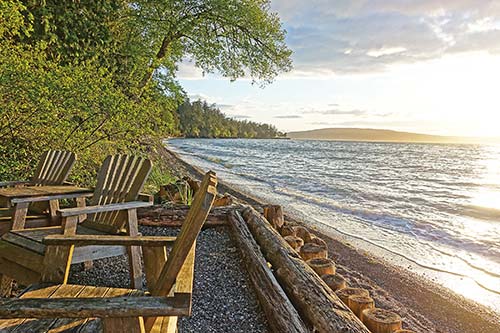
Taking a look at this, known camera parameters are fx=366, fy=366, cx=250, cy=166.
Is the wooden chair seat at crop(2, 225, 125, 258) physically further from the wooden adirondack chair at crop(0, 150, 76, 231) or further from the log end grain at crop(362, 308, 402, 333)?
the log end grain at crop(362, 308, 402, 333)

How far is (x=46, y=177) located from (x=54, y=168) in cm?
14

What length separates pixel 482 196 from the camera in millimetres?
14336

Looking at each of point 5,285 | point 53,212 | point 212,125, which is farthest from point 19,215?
point 212,125

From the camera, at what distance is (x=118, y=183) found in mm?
3234

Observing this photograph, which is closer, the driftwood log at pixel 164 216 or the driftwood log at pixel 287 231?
the driftwood log at pixel 287 231

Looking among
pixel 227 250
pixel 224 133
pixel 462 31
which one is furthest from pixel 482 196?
pixel 224 133

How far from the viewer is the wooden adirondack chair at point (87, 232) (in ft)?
6.17

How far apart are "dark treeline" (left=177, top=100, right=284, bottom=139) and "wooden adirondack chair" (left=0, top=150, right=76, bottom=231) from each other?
177 ft

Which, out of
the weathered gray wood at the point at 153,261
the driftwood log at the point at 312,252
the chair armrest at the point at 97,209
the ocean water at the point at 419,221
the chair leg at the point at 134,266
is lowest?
the ocean water at the point at 419,221

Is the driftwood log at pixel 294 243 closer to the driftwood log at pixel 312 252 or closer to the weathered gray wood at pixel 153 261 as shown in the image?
the driftwood log at pixel 312 252

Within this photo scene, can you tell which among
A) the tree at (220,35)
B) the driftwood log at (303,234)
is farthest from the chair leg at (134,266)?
the tree at (220,35)

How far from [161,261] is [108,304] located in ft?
2.38

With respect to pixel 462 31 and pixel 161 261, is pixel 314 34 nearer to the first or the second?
pixel 462 31

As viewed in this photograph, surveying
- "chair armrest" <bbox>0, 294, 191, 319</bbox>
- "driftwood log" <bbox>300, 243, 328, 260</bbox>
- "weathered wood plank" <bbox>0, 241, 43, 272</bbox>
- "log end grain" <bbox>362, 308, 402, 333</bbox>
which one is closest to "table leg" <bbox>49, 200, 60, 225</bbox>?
"weathered wood plank" <bbox>0, 241, 43, 272</bbox>
